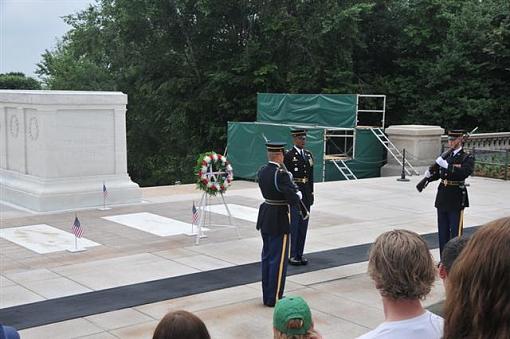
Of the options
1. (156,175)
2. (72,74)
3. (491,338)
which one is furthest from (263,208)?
(72,74)

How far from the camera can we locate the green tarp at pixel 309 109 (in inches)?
820

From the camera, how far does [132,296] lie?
23.0ft

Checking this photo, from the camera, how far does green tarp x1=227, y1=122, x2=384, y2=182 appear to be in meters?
19.4

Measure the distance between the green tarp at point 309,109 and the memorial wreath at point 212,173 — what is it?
1110 centimetres

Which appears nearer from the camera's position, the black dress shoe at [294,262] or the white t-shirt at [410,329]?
the white t-shirt at [410,329]

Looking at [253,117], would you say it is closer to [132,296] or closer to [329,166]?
[329,166]

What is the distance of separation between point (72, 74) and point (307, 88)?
54.4 ft

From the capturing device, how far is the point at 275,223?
6.67 m

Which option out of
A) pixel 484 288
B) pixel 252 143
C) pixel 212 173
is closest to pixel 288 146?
pixel 252 143

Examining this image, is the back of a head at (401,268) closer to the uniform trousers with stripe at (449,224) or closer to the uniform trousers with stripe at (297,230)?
the uniform trousers with stripe at (297,230)

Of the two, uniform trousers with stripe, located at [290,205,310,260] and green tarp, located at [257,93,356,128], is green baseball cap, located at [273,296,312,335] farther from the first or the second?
green tarp, located at [257,93,356,128]

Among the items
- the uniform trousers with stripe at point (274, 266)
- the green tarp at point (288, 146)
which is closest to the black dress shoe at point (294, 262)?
the uniform trousers with stripe at point (274, 266)

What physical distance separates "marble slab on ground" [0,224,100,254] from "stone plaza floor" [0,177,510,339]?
0.6 inches

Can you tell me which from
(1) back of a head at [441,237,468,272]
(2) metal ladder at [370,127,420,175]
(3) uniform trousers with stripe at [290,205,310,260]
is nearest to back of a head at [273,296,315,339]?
(1) back of a head at [441,237,468,272]
